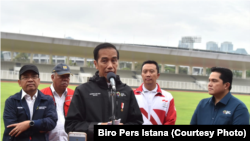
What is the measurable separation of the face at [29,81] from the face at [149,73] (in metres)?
1.77

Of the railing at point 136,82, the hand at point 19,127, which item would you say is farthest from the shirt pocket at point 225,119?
the railing at point 136,82

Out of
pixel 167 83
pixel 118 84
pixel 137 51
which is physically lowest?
pixel 167 83

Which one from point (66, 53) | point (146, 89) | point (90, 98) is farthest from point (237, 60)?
point (90, 98)

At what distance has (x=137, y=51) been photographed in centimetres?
3266

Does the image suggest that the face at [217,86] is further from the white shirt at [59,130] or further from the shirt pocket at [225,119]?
the white shirt at [59,130]

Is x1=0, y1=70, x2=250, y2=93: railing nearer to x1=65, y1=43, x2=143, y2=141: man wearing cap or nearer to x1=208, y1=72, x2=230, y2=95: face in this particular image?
x1=208, y1=72, x2=230, y2=95: face

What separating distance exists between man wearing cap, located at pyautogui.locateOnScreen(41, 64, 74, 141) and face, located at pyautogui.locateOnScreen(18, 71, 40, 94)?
2.15ft

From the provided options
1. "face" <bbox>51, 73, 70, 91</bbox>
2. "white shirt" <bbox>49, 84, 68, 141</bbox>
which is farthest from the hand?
"face" <bbox>51, 73, 70, 91</bbox>

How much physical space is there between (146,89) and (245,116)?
172 cm

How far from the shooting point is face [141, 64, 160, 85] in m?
4.35

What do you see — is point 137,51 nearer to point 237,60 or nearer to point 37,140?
point 237,60

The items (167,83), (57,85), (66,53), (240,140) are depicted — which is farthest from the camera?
(66,53)

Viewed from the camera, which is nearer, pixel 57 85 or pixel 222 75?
pixel 222 75

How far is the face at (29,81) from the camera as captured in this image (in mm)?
3373
